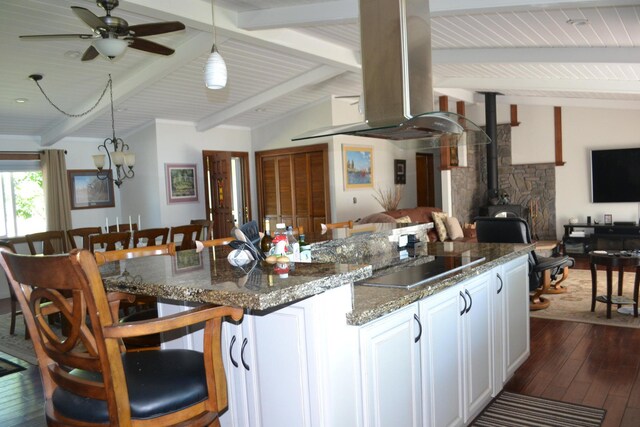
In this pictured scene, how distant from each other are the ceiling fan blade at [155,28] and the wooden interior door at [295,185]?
16.0 ft

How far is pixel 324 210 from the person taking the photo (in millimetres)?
8211

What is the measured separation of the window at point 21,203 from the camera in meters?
6.83

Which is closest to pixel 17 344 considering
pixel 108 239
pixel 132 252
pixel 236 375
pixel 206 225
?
pixel 108 239

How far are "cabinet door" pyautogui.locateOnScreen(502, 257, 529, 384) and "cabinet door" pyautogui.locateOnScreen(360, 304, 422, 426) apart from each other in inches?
45.7

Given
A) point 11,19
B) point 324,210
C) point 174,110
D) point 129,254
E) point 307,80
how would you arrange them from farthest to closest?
point 324,210 < point 174,110 < point 307,80 < point 11,19 < point 129,254

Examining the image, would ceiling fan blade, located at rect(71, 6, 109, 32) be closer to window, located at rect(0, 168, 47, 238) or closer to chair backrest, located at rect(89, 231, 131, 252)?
→ chair backrest, located at rect(89, 231, 131, 252)

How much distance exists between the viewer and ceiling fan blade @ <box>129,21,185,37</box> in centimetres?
324

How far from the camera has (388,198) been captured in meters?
9.02

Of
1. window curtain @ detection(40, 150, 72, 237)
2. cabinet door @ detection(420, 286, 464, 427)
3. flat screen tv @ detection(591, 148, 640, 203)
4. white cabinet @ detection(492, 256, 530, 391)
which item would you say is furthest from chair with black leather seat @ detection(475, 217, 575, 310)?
window curtain @ detection(40, 150, 72, 237)

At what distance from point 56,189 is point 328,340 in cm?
648

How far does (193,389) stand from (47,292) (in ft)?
1.58

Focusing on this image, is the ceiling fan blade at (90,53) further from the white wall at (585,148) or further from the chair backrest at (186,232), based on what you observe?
the white wall at (585,148)

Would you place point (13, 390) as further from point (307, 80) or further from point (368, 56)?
point (307, 80)

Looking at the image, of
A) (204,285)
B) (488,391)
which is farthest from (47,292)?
(488,391)
